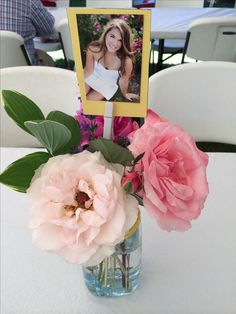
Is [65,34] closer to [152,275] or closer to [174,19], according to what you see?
[174,19]

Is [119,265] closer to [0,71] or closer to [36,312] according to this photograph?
[36,312]

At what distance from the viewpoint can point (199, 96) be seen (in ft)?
3.24

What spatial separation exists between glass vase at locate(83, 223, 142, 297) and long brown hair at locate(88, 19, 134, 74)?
9.5 inches

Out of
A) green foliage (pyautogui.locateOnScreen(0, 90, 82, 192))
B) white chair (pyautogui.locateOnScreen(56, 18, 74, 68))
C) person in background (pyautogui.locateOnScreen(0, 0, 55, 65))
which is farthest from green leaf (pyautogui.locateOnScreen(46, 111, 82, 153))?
person in background (pyautogui.locateOnScreen(0, 0, 55, 65))

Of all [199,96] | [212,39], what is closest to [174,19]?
[212,39]

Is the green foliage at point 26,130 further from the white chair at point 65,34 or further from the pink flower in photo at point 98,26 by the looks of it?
the white chair at point 65,34

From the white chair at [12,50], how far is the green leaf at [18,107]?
4.11 ft

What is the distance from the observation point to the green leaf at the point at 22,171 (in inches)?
15.1

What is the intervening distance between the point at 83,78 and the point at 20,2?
154 centimetres

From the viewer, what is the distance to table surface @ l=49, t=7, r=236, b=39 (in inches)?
73.3

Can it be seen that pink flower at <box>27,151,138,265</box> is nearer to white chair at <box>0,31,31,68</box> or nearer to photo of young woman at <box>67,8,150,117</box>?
photo of young woman at <box>67,8,150,117</box>

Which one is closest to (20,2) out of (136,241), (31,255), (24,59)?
(24,59)

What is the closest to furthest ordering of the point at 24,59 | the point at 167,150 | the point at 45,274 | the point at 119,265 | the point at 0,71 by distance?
the point at 167,150, the point at 119,265, the point at 45,274, the point at 0,71, the point at 24,59

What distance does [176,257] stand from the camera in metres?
0.60
